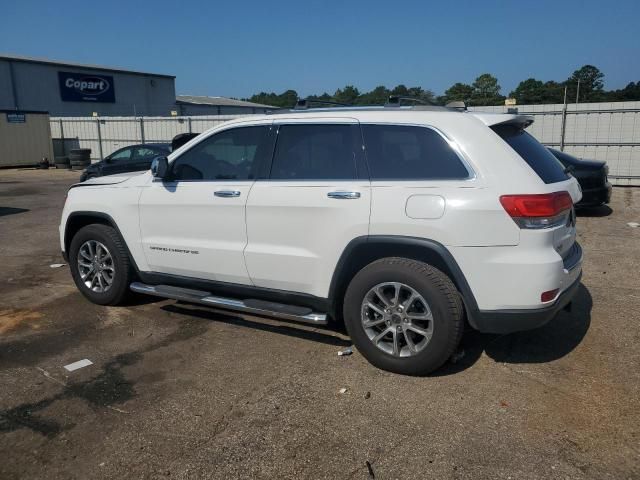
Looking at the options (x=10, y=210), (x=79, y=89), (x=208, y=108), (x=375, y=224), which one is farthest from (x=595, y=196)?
(x=208, y=108)

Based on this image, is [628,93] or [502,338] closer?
[502,338]

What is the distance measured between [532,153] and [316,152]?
1564mm

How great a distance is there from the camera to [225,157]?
450 centimetres

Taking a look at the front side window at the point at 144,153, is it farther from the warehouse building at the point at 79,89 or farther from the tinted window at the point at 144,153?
the warehouse building at the point at 79,89

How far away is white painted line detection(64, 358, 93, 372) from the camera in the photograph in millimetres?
4000

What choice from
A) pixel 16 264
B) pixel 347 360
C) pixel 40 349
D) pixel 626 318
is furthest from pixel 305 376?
pixel 16 264

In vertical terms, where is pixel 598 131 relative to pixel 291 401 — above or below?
above

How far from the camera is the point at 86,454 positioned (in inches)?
116

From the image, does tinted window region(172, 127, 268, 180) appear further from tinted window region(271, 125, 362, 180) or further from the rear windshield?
the rear windshield

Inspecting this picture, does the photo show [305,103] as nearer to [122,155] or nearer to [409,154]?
[409,154]

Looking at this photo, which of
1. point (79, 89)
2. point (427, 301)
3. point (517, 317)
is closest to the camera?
point (517, 317)

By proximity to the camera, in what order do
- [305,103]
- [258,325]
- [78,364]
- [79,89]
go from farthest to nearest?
[79,89] → [258,325] → [305,103] → [78,364]

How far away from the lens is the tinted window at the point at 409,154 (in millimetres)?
3566

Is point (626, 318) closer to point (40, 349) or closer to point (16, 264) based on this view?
point (40, 349)
